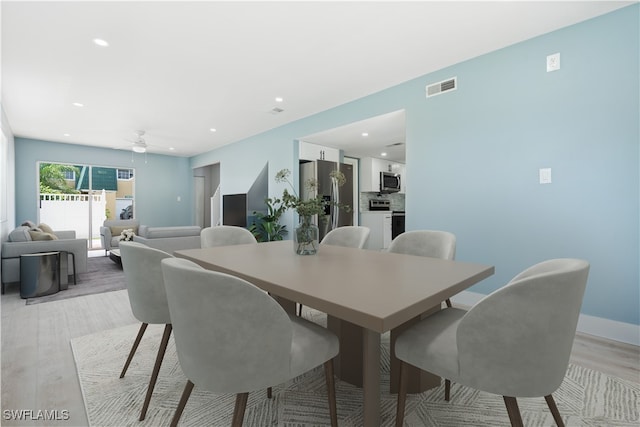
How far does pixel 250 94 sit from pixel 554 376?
4022mm

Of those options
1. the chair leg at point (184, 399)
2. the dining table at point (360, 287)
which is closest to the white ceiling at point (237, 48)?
the dining table at point (360, 287)

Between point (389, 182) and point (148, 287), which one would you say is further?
point (389, 182)

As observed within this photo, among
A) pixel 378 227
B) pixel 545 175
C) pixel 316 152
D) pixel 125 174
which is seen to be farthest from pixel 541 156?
pixel 125 174

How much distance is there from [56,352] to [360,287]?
7.65 feet

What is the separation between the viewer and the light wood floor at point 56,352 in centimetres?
157

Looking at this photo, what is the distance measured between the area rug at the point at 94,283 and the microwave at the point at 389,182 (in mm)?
5156

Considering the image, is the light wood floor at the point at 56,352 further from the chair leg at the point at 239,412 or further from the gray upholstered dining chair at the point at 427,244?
the gray upholstered dining chair at the point at 427,244

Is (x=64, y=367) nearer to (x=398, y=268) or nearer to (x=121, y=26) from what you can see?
(x=398, y=268)

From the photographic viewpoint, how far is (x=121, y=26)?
2.43 m

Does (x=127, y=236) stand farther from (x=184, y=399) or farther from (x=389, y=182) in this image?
(x=184, y=399)

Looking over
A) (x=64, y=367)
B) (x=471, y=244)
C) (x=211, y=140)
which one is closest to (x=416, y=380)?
(x=471, y=244)

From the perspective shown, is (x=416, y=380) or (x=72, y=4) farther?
(x=72, y=4)

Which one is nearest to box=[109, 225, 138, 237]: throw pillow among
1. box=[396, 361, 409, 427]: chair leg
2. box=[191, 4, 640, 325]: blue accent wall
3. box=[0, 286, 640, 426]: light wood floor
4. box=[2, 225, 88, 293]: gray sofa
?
box=[2, 225, 88, 293]: gray sofa

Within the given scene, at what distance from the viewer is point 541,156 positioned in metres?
2.60
